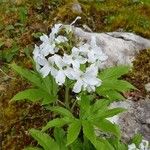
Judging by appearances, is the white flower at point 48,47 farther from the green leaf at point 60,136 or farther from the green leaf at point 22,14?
the green leaf at point 22,14

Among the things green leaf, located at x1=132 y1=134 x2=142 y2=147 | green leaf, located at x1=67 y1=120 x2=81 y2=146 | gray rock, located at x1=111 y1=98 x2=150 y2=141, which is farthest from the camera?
gray rock, located at x1=111 y1=98 x2=150 y2=141

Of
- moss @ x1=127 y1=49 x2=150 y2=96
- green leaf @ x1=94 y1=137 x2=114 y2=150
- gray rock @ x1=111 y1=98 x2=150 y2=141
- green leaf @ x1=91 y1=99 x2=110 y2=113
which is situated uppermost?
green leaf @ x1=91 y1=99 x2=110 y2=113

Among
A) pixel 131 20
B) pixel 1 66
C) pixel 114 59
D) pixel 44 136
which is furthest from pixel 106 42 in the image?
pixel 44 136

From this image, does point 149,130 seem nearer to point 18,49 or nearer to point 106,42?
point 106,42

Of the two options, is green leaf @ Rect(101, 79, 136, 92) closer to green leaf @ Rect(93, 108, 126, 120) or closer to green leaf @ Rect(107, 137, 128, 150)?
green leaf @ Rect(93, 108, 126, 120)

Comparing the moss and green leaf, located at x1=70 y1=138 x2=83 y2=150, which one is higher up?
green leaf, located at x1=70 y1=138 x2=83 y2=150

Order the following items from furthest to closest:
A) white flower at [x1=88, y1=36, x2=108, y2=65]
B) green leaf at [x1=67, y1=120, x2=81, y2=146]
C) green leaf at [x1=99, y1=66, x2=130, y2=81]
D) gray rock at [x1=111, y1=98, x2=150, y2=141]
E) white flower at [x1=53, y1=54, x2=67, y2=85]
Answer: gray rock at [x1=111, y1=98, x2=150, y2=141] → green leaf at [x1=99, y1=66, x2=130, y2=81] → green leaf at [x1=67, y1=120, x2=81, y2=146] → white flower at [x1=88, y1=36, x2=108, y2=65] → white flower at [x1=53, y1=54, x2=67, y2=85]

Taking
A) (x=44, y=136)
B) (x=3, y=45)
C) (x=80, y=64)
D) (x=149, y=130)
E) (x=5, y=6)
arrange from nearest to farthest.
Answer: (x=80, y=64)
(x=44, y=136)
(x=149, y=130)
(x=3, y=45)
(x=5, y=6)

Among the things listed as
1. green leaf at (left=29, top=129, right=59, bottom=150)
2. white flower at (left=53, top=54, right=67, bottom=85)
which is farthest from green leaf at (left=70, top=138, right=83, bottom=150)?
white flower at (left=53, top=54, right=67, bottom=85)
